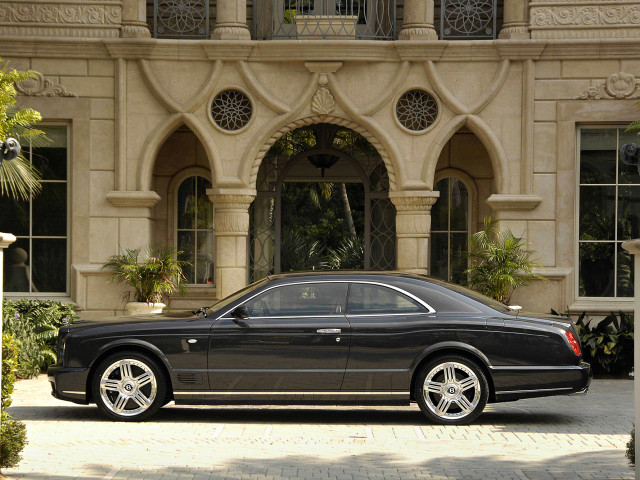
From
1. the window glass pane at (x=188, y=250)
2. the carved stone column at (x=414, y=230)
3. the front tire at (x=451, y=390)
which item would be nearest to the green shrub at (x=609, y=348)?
the carved stone column at (x=414, y=230)

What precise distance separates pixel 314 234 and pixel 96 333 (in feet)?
27.8

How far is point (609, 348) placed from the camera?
1462 cm

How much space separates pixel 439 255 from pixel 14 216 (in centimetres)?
685

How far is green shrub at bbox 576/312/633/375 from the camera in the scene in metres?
14.8

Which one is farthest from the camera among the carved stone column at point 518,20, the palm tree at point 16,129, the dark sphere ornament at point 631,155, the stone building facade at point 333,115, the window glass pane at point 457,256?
the window glass pane at point 457,256

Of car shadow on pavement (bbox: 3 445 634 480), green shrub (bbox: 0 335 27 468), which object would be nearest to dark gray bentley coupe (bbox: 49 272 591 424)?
car shadow on pavement (bbox: 3 445 634 480)

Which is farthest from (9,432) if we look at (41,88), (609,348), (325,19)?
(325,19)

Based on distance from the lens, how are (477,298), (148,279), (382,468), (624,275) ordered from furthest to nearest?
1. (624,275)
2. (148,279)
3. (477,298)
4. (382,468)

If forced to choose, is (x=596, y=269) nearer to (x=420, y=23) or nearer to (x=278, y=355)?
(x=420, y=23)

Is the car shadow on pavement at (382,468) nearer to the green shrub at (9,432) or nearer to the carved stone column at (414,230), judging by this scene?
the green shrub at (9,432)

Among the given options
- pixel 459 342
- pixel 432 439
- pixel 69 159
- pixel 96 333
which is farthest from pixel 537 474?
pixel 69 159

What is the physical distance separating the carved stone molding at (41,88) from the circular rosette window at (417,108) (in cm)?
484

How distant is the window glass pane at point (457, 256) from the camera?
18.3 meters

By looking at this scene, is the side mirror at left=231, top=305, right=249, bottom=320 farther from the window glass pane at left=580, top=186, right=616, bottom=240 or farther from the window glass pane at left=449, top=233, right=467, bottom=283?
the window glass pane at left=449, top=233, right=467, bottom=283
